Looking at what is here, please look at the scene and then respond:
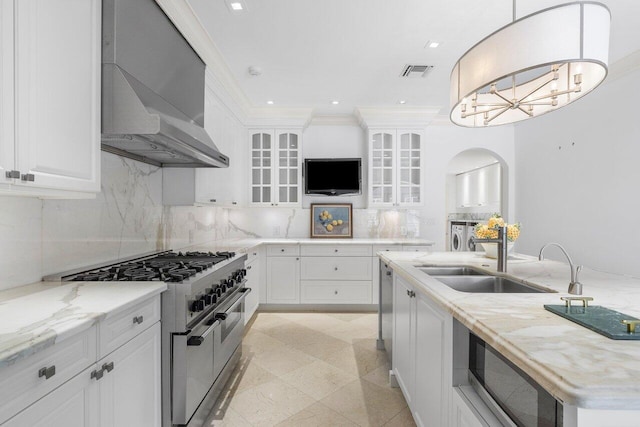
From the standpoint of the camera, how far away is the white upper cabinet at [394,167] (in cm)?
479

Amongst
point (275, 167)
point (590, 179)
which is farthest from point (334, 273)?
point (590, 179)

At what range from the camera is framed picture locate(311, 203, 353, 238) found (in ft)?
16.1

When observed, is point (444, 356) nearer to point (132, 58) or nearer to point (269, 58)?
point (132, 58)

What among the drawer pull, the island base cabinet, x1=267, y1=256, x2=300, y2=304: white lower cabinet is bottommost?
x1=267, y1=256, x2=300, y2=304: white lower cabinet

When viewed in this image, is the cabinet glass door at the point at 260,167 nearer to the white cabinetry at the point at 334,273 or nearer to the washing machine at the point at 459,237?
the white cabinetry at the point at 334,273

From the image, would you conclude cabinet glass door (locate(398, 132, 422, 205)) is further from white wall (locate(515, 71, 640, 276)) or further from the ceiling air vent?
white wall (locate(515, 71, 640, 276))

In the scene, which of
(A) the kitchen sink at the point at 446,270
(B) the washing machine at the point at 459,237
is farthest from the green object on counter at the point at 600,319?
(B) the washing machine at the point at 459,237

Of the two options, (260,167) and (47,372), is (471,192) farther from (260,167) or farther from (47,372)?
(47,372)

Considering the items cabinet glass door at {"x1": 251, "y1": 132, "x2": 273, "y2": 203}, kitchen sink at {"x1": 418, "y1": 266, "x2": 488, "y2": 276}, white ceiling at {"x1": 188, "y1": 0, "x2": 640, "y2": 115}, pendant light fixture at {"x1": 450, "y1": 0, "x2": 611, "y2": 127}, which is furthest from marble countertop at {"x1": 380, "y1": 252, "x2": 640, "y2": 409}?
cabinet glass door at {"x1": 251, "y1": 132, "x2": 273, "y2": 203}

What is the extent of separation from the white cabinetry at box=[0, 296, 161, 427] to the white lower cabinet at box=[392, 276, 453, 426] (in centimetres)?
133

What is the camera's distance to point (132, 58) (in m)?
1.80

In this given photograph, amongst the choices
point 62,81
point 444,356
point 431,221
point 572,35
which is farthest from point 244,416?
point 431,221

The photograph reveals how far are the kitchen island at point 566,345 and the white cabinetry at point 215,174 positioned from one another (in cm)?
202

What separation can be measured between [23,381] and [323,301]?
3.59m
